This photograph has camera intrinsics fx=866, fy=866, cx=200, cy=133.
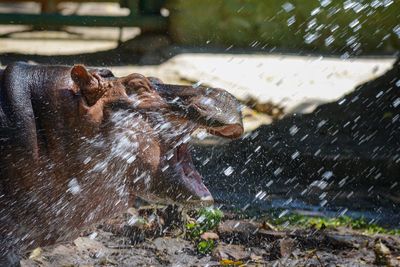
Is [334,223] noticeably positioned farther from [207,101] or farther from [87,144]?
[87,144]

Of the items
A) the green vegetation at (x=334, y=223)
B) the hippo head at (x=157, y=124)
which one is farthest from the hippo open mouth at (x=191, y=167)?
the green vegetation at (x=334, y=223)

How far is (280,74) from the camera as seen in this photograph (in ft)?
27.1

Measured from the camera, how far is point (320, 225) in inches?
203

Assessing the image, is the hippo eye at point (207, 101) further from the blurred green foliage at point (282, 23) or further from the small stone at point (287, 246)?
the blurred green foliage at point (282, 23)

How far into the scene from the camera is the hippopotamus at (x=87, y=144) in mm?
3498

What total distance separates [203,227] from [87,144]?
53.8 inches

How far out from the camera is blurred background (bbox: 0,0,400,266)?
615cm

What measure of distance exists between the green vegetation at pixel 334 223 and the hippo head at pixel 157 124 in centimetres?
156

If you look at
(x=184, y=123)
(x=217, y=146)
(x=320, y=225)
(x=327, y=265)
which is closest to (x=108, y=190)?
(x=184, y=123)

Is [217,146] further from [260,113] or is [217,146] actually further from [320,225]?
[320,225]

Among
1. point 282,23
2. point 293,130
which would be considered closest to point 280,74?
point 293,130

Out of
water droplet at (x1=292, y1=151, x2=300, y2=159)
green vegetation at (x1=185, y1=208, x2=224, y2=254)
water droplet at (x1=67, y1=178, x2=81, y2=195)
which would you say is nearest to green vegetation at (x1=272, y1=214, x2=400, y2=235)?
green vegetation at (x1=185, y1=208, x2=224, y2=254)

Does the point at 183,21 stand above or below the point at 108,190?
below

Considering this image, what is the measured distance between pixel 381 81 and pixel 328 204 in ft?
6.68
